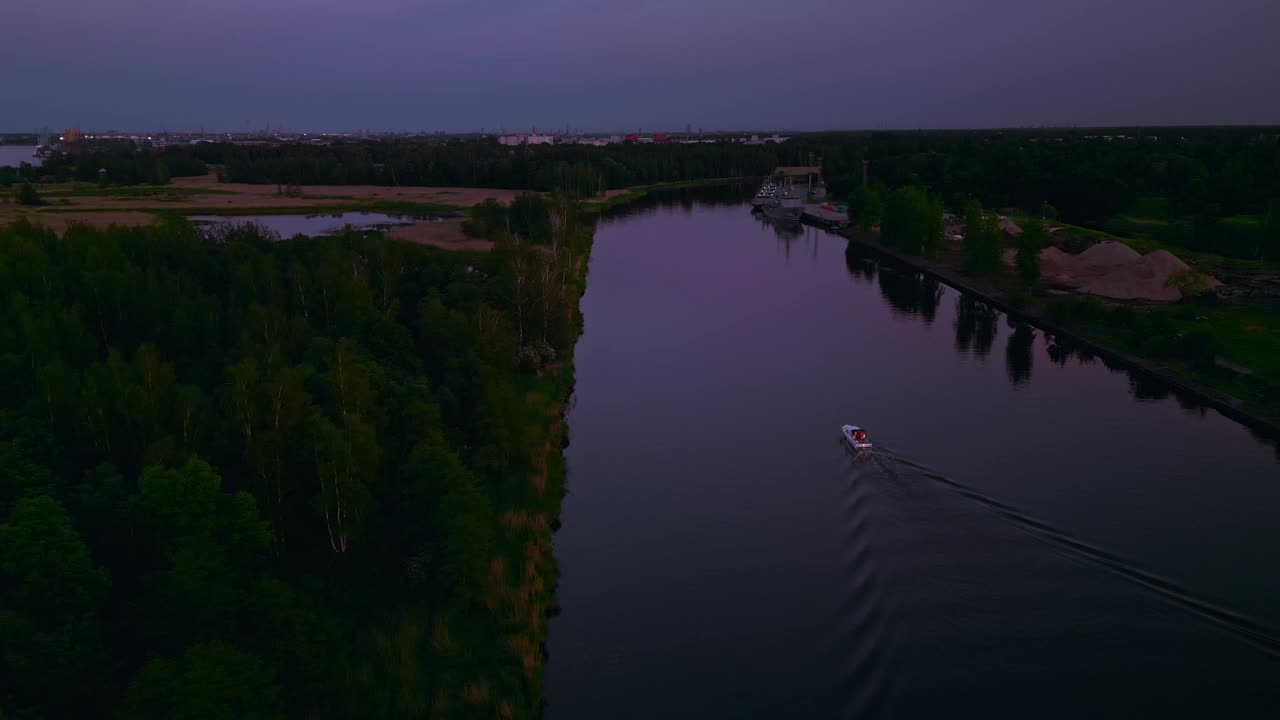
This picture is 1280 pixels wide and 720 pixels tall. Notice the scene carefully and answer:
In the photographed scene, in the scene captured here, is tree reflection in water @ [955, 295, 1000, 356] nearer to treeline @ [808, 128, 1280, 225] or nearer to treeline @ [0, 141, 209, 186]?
treeline @ [808, 128, 1280, 225]

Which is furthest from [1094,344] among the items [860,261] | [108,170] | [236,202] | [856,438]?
[108,170]

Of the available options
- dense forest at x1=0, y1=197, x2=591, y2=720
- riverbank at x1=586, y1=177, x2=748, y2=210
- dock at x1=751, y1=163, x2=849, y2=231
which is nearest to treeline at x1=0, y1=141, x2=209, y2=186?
riverbank at x1=586, y1=177, x2=748, y2=210

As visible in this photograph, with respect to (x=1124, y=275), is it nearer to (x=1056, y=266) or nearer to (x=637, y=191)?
(x=1056, y=266)

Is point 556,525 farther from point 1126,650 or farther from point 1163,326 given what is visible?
point 1163,326

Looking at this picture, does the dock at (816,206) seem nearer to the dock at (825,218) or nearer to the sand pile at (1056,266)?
the dock at (825,218)

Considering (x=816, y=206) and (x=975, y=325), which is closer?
(x=975, y=325)

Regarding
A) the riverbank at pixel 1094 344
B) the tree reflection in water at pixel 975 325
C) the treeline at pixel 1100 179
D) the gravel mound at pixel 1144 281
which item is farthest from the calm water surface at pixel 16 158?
the gravel mound at pixel 1144 281
